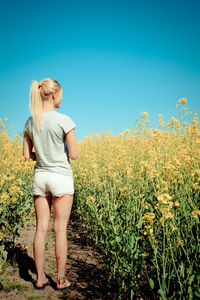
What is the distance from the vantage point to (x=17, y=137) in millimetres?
7305

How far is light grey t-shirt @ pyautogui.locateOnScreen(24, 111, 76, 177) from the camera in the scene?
2.05 metres

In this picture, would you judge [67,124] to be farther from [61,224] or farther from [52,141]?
[61,224]

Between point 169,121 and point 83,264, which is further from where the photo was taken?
point 169,121

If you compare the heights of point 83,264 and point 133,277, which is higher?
point 133,277

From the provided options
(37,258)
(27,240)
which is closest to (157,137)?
(37,258)

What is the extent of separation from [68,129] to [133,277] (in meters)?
1.31

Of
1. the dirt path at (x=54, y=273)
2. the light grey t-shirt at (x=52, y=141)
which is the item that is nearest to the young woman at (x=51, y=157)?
the light grey t-shirt at (x=52, y=141)

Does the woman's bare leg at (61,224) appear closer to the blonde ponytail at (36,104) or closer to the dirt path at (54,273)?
the dirt path at (54,273)

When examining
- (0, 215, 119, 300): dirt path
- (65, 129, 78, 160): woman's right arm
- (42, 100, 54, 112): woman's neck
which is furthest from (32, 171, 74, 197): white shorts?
(0, 215, 119, 300): dirt path

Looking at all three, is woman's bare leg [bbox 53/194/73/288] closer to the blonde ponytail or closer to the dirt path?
the dirt path

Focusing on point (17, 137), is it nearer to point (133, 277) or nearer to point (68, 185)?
point (68, 185)

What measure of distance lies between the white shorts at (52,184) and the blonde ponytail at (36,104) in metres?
0.43

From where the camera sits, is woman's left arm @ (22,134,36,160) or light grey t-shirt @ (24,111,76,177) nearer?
light grey t-shirt @ (24,111,76,177)

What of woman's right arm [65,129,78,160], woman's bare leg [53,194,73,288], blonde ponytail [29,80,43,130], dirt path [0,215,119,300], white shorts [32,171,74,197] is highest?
blonde ponytail [29,80,43,130]
